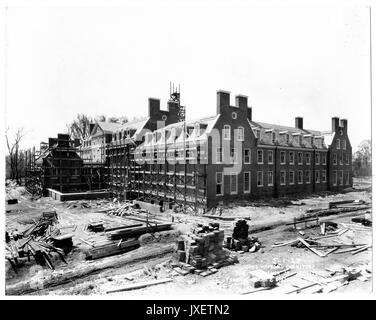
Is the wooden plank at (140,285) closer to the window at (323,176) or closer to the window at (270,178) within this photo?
the window at (270,178)

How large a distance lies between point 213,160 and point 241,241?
1150cm

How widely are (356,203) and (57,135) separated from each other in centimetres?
3536

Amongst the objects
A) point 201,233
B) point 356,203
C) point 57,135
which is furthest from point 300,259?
point 57,135

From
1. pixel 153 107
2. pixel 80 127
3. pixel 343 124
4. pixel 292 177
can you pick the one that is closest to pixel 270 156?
pixel 292 177

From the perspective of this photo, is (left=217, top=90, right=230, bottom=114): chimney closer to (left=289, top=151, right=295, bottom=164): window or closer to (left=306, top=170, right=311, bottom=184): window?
(left=289, top=151, right=295, bottom=164): window

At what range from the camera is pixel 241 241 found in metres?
14.0

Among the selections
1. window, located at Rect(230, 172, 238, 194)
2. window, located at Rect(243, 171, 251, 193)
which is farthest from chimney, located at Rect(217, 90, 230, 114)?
window, located at Rect(243, 171, 251, 193)

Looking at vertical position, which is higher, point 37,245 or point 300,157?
point 300,157

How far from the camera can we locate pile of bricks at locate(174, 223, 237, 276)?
37.8ft

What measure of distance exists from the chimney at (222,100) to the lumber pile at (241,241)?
14.2 metres

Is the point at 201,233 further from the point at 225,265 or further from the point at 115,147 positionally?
the point at 115,147

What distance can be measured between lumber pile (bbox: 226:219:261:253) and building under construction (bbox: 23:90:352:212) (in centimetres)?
967

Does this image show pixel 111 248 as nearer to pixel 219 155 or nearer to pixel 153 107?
pixel 219 155
